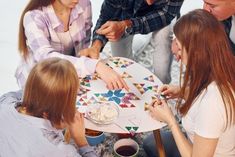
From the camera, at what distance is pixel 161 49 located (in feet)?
7.20

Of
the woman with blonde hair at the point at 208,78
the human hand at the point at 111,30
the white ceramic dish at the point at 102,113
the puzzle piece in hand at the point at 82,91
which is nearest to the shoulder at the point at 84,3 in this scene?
the human hand at the point at 111,30

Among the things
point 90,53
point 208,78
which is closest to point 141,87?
point 90,53

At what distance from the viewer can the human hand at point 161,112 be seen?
143cm

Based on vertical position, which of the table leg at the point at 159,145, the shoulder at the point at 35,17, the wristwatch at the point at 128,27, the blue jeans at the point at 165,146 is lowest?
the blue jeans at the point at 165,146

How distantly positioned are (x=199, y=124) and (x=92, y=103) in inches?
18.3

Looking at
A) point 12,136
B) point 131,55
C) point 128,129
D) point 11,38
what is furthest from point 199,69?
point 11,38

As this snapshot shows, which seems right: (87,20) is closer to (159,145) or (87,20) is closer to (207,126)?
(159,145)

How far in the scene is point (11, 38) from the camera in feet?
9.25

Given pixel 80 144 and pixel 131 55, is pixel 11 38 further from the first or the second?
pixel 80 144

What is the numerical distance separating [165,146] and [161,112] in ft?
1.00

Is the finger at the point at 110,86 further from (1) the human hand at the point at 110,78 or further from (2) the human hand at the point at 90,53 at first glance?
(2) the human hand at the point at 90,53

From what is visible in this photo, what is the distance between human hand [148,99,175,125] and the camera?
143cm

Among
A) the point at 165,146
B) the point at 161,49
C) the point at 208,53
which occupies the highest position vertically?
the point at 208,53

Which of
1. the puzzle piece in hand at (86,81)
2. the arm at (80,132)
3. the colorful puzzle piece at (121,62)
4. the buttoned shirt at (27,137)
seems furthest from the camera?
the colorful puzzle piece at (121,62)
